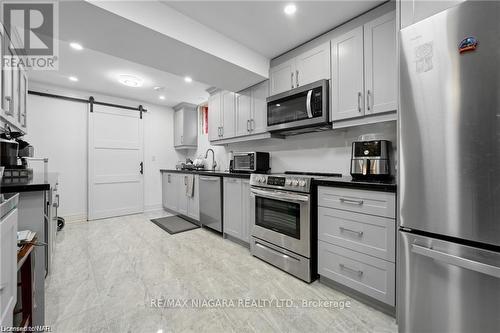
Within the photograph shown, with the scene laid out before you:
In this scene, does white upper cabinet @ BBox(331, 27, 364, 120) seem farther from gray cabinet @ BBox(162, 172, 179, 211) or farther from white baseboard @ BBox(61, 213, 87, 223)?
white baseboard @ BBox(61, 213, 87, 223)

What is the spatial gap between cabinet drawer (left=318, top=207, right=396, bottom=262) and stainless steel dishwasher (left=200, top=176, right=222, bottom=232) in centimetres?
166

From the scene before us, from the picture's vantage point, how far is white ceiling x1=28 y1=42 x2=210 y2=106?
2.85m

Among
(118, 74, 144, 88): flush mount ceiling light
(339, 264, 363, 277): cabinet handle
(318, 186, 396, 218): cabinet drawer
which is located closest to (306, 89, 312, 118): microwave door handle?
(318, 186, 396, 218): cabinet drawer

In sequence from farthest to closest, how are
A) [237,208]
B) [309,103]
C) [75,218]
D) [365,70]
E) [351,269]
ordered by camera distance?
1. [75,218]
2. [237,208]
3. [309,103]
4. [365,70]
5. [351,269]

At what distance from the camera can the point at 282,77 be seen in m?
2.65

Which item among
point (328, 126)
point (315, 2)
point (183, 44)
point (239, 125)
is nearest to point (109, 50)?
point (183, 44)

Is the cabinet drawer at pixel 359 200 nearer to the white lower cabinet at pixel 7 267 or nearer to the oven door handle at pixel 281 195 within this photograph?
the oven door handle at pixel 281 195

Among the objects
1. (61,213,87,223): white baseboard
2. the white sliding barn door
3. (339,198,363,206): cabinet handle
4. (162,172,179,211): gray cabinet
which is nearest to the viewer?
(339,198,363,206): cabinet handle

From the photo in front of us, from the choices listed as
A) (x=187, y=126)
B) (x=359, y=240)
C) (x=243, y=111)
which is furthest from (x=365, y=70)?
(x=187, y=126)

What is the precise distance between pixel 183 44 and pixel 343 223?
7.12ft

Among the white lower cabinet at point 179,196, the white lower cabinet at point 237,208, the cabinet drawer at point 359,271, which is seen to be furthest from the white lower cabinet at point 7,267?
the white lower cabinet at point 179,196

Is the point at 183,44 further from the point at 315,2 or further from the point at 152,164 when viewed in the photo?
the point at 152,164

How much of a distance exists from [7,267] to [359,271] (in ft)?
6.60

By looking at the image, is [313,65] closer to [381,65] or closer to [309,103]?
[309,103]
